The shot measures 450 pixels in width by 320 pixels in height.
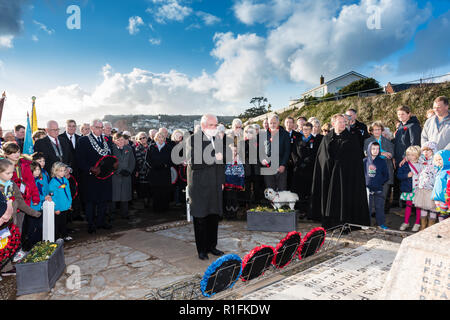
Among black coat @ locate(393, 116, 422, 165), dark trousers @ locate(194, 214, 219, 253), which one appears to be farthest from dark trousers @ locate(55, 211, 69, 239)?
black coat @ locate(393, 116, 422, 165)

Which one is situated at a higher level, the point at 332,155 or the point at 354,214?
the point at 332,155

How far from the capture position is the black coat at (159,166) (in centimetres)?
820

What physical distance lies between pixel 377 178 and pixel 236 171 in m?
2.97

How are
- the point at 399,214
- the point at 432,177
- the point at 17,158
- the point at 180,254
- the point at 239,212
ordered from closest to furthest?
the point at 17,158 → the point at 180,254 → the point at 432,177 → the point at 399,214 → the point at 239,212

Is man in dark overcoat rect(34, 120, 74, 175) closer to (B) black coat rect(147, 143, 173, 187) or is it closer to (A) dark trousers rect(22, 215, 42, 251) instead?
(A) dark trousers rect(22, 215, 42, 251)

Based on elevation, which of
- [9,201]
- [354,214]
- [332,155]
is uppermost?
[332,155]

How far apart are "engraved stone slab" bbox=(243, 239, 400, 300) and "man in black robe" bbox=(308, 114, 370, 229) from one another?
1.53m

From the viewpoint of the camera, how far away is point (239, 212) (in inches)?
314

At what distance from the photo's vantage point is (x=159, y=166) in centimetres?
822

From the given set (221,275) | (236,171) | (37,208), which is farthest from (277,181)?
(37,208)
